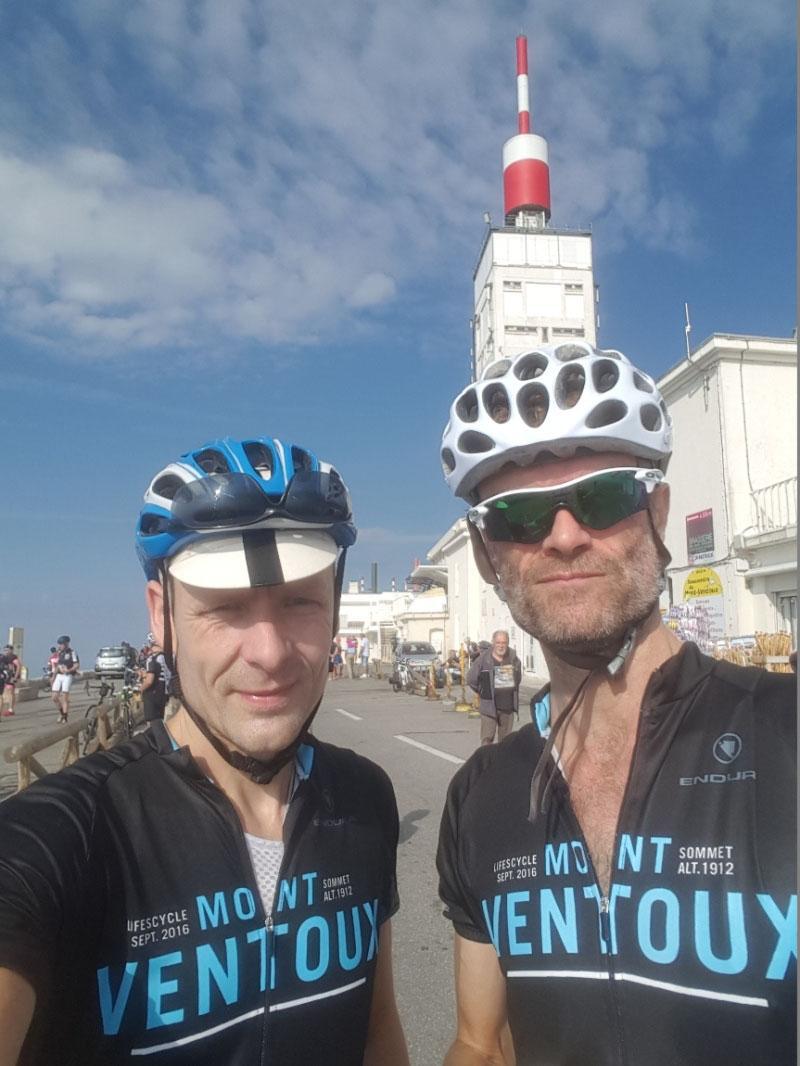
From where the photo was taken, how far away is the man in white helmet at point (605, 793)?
1.66 m

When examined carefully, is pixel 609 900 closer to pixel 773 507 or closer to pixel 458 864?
pixel 458 864

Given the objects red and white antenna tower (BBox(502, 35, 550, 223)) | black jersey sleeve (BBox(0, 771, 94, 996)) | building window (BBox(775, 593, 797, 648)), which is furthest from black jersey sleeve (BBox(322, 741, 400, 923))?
red and white antenna tower (BBox(502, 35, 550, 223))

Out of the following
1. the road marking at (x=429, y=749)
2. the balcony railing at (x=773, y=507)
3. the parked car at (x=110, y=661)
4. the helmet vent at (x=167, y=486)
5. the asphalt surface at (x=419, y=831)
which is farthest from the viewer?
the parked car at (x=110, y=661)

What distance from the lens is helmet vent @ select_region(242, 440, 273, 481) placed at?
2.14m

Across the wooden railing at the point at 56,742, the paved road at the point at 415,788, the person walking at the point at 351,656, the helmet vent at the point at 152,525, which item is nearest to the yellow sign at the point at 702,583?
the paved road at the point at 415,788

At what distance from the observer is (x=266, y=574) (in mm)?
1925

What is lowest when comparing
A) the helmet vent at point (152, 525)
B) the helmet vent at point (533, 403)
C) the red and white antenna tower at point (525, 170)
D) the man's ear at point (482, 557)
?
the man's ear at point (482, 557)

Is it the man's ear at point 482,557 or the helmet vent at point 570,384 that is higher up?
the helmet vent at point 570,384

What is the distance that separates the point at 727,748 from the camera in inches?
72.9

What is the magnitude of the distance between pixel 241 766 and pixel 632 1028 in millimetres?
1137

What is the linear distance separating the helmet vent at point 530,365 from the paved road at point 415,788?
349 centimetres

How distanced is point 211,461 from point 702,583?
1989cm

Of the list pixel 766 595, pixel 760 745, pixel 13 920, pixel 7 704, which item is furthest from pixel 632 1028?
pixel 7 704

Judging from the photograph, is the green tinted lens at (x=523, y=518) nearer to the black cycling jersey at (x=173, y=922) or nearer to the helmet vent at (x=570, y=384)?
the helmet vent at (x=570, y=384)
